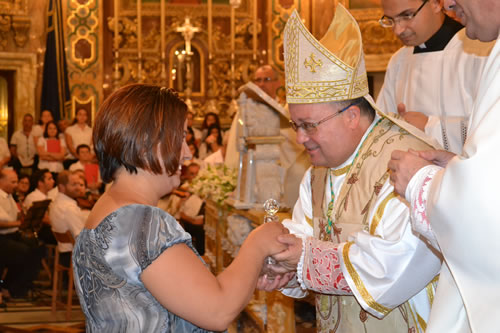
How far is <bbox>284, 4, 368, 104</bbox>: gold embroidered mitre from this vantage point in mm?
2572

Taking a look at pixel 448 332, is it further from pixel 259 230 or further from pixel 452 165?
pixel 259 230

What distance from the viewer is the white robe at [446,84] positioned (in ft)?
11.5

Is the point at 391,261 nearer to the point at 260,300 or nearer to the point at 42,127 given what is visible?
the point at 260,300

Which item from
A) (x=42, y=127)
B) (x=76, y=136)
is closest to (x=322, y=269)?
(x=76, y=136)

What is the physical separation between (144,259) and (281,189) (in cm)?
289

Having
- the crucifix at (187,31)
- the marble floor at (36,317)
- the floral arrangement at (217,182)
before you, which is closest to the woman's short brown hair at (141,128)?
the floral arrangement at (217,182)

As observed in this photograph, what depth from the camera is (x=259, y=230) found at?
7.66ft

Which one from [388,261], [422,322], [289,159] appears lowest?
[289,159]

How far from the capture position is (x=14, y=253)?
7.57 m

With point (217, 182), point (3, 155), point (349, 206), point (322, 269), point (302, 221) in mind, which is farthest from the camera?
point (3, 155)

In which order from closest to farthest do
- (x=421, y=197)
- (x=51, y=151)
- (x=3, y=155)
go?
(x=421, y=197) → (x=3, y=155) → (x=51, y=151)

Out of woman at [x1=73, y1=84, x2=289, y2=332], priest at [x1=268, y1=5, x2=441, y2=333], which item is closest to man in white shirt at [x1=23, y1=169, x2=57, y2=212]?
priest at [x1=268, y1=5, x2=441, y2=333]

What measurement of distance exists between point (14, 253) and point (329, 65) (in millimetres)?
5971

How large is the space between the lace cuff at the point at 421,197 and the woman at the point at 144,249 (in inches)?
22.3
